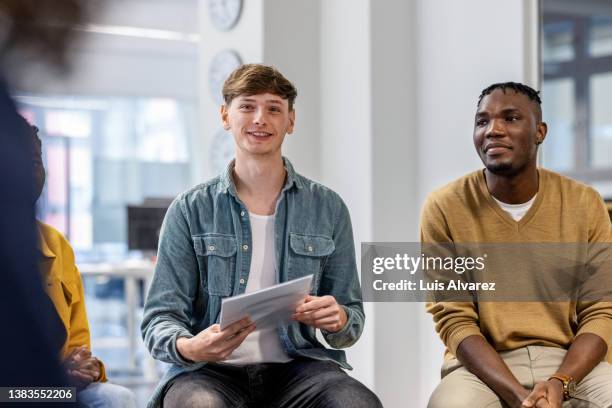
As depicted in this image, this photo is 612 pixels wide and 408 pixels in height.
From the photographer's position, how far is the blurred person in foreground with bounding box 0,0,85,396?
14.8 inches

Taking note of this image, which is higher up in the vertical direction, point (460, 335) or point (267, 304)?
point (267, 304)

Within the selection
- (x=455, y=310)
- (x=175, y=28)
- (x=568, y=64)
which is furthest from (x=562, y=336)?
(x=175, y=28)

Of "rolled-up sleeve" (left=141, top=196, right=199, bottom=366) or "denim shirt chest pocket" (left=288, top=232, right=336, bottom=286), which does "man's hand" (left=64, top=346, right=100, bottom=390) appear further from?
"denim shirt chest pocket" (left=288, top=232, right=336, bottom=286)

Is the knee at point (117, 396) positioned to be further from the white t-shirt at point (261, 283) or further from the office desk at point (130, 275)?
the office desk at point (130, 275)

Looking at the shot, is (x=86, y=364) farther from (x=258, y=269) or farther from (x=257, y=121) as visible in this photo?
(x=257, y=121)

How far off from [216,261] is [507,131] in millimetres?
791

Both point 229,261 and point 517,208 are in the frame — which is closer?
point 229,261

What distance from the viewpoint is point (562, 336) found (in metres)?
1.93

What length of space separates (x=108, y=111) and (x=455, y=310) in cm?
818

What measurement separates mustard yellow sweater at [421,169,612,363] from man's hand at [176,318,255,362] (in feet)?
1.93

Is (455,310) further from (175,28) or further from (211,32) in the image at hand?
(175,28)

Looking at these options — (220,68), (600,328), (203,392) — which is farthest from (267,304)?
(220,68)

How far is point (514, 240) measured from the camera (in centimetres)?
197

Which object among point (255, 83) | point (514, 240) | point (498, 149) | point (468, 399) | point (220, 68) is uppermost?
point (220, 68)
